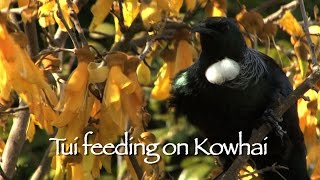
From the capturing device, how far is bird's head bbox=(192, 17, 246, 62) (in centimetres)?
207

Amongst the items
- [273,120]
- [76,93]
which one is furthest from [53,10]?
[273,120]

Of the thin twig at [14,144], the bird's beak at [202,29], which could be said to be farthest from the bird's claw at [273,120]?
the thin twig at [14,144]

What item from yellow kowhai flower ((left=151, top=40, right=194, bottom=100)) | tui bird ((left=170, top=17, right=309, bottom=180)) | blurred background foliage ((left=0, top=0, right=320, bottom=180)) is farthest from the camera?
blurred background foliage ((left=0, top=0, right=320, bottom=180))

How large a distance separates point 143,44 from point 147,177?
769mm

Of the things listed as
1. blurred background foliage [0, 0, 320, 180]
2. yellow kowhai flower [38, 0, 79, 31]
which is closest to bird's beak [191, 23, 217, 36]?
yellow kowhai flower [38, 0, 79, 31]

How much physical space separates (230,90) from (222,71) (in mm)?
59

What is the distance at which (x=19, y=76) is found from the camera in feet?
5.56

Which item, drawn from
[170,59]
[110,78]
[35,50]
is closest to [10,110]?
[110,78]

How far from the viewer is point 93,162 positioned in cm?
185

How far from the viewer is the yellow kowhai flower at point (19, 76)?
1.69 meters

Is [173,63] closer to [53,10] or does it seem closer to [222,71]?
[222,71]

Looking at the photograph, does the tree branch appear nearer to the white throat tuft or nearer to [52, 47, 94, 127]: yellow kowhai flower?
the white throat tuft

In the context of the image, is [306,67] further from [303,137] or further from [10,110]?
[10,110]

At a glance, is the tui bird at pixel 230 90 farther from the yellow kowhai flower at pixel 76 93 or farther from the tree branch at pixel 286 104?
the yellow kowhai flower at pixel 76 93
